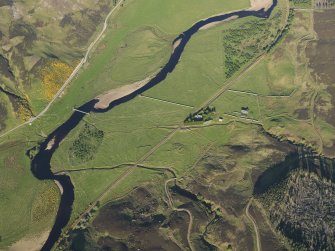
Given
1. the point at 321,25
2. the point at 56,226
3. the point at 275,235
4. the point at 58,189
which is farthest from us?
the point at 321,25

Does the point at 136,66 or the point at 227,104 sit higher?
the point at 136,66

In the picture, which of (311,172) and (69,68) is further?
→ (69,68)

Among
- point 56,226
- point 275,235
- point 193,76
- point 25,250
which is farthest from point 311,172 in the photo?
point 25,250

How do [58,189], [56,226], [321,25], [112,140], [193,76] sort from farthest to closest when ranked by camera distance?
[321,25] < [193,76] < [112,140] < [58,189] < [56,226]

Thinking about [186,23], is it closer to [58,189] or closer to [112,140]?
[112,140]

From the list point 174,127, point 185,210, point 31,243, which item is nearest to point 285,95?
point 174,127

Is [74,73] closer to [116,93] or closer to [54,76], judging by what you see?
[54,76]

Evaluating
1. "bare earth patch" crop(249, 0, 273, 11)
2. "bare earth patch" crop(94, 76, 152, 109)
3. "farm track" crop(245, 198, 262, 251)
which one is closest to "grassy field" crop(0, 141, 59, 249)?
"bare earth patch" crop(94, 76, 152, 109)
